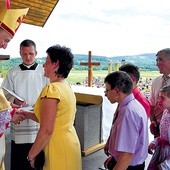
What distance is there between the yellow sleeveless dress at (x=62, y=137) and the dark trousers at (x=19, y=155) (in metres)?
0.83

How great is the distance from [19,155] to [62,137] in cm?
102

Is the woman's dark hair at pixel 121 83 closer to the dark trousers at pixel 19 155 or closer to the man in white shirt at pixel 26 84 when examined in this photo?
the man in white shirt at pixel 26 84

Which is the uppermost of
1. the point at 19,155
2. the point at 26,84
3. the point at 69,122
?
the point at 26,84

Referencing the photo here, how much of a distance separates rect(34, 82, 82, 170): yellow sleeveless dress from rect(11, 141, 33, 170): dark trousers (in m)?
0.83

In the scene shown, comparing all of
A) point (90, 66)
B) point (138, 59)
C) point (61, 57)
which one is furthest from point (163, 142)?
point (90, 66)

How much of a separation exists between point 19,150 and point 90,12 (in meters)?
4.51

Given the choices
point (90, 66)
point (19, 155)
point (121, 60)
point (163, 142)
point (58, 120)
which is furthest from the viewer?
point (90, 66)

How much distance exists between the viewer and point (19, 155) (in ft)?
7.82

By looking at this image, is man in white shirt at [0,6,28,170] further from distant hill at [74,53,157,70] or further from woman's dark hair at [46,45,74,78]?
distant hill at [74,53,157,70]

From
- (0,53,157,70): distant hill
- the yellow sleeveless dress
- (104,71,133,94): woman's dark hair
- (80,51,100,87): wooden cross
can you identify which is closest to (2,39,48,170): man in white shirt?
(0,53,157,70): distant hill

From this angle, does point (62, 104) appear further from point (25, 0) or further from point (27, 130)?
point (25, 0)

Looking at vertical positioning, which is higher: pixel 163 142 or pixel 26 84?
pixel 26 84

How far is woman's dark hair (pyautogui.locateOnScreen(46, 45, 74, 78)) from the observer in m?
1.53

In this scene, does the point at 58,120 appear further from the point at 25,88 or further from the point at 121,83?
the point at 25,88
